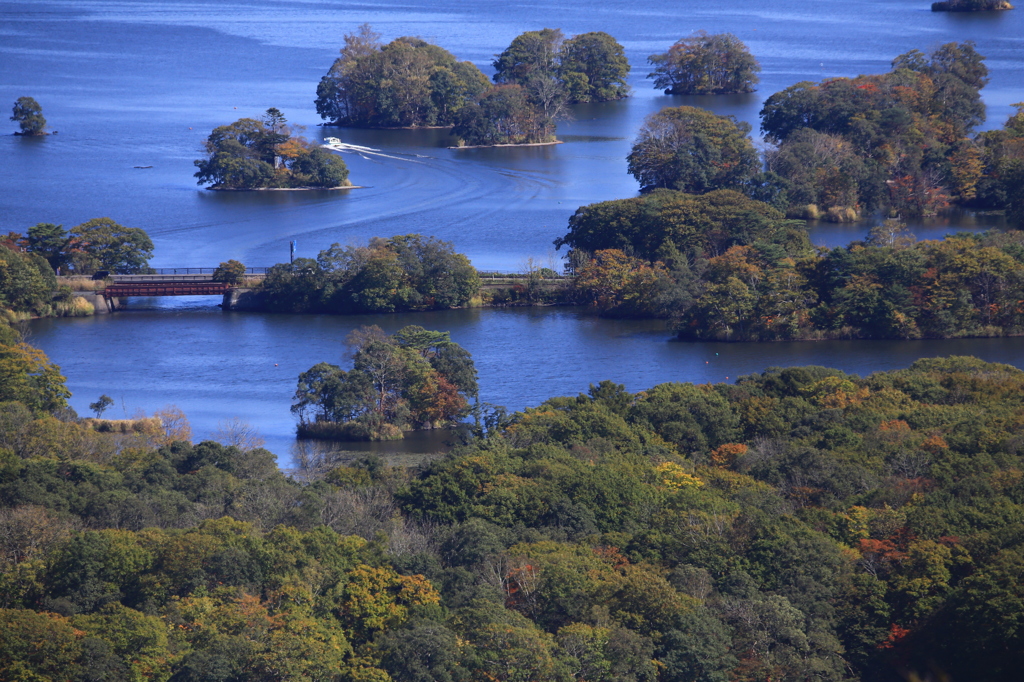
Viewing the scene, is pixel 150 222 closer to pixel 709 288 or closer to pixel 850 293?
pixel 709 288

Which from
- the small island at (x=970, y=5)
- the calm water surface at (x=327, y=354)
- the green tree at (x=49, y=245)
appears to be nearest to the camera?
the calm water surface at (x=327, y=354)

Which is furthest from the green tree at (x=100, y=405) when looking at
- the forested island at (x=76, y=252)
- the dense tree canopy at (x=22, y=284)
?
the forested island at (x=76, y=252)

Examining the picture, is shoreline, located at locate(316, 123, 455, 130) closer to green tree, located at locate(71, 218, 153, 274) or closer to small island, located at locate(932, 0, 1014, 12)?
green tree, located at locate(71, 218, 153, 274)

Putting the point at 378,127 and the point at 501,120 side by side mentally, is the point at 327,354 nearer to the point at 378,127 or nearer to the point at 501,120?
the point at 501,120

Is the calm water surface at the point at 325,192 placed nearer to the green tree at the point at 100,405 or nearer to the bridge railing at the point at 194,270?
the green tree at the point at 100,405

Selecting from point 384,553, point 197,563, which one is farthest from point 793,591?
point 197,563
